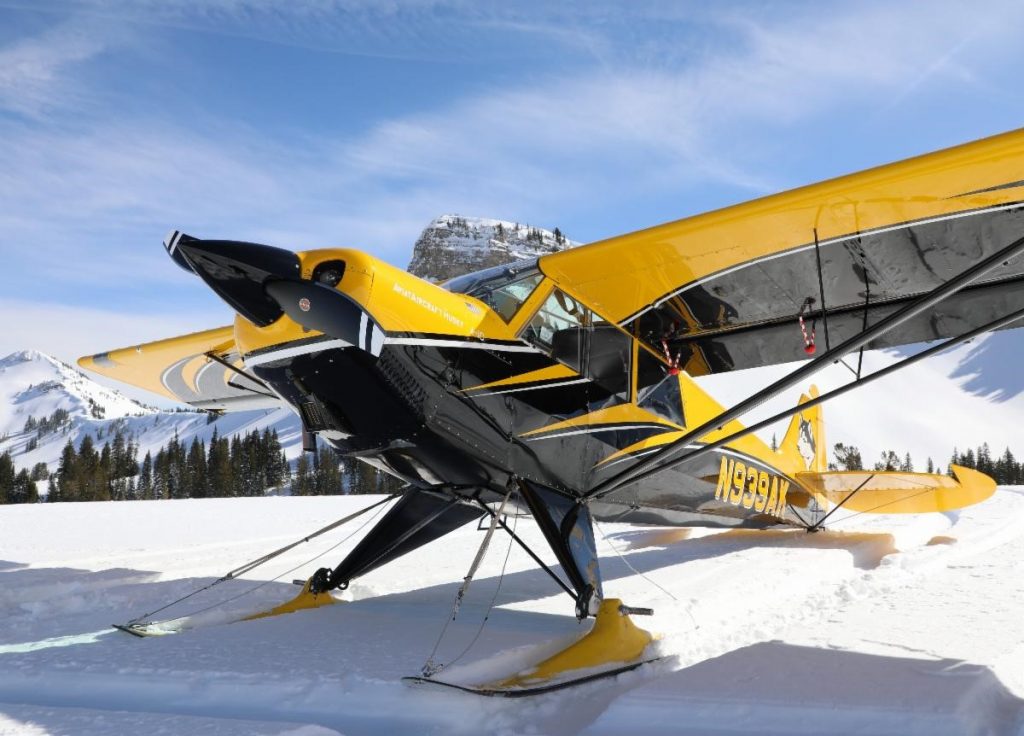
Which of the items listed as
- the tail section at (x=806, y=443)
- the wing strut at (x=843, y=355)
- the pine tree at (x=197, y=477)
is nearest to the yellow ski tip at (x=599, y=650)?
the wing strut at (x=843, y=355)

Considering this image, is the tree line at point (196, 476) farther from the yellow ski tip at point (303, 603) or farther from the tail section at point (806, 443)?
the yellow ski tip at point (303, 603)

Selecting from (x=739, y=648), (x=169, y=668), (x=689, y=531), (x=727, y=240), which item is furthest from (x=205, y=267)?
(x=689, y=531)

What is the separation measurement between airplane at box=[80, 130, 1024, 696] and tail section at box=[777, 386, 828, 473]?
3.25 metres

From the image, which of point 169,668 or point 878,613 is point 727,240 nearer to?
point 878,613

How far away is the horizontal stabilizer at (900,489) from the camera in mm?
7930

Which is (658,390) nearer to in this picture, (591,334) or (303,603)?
(591,334)

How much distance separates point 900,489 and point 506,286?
6231mm

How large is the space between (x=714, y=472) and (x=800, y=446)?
2.97m

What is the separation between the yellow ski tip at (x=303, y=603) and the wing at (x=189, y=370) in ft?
4.80

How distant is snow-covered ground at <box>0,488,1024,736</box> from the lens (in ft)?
9.48

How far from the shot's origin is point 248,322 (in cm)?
385

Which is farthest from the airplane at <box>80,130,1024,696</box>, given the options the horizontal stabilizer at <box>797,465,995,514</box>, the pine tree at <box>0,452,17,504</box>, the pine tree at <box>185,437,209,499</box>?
the pine tree at <box>185,437,209,499</box>

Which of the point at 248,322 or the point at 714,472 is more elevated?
the point at 248,322

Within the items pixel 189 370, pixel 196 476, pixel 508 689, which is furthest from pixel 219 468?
pixel 508 689
